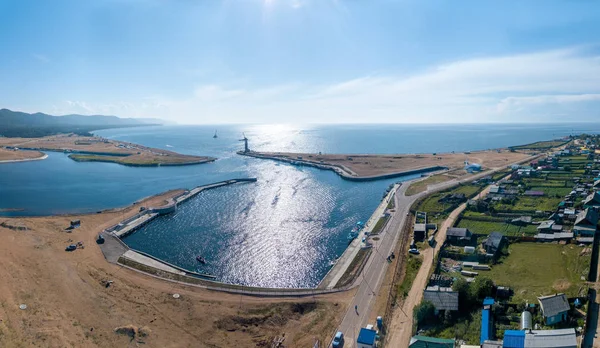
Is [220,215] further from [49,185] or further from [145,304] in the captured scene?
[49,185]

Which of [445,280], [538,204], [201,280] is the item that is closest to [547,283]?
[445,280]

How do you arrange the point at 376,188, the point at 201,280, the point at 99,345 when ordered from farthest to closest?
the point at 376,188, the point at 201,280, the point at 99,345

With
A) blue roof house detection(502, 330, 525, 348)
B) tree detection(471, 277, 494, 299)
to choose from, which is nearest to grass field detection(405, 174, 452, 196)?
tree detection(471, 277, 494, 299)

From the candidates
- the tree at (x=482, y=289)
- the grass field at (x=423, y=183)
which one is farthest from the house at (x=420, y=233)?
the grass field at (x=423, y=183)

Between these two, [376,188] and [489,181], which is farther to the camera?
[376,188]

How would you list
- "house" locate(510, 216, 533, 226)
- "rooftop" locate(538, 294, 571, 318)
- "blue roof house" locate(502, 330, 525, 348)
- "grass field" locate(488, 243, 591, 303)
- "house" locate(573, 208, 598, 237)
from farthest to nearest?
"house" locate(510, 216, 533, 226)
"house" locate(573, 208, 598, 237)
"grass field" locate(488, 243, 591, 303)
"rooftop" locate(538, 294, 571, 318)
"blue roof house" locate(502, 330, 525, 348)

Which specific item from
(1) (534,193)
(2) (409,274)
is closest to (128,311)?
(2) (409,274)

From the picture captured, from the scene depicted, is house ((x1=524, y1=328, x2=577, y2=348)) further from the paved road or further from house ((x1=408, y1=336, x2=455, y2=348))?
the paved road
